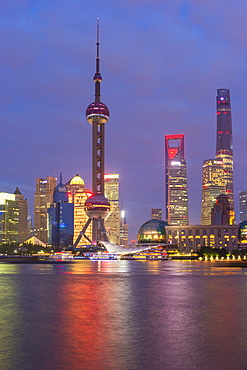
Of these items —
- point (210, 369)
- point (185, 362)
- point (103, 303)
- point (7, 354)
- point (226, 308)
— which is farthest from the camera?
point (103, 303)

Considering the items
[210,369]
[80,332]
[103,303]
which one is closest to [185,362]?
[210,369]

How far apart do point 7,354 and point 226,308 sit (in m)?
23.0

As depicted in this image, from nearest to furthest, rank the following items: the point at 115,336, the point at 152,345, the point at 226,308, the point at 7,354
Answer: the point at 7,354 < the point at 152,345 < the point at 115,336 < the point at 226,308

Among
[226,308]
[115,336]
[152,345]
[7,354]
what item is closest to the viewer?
[7,354]

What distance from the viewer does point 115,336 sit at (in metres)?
26.7

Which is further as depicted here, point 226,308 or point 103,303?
point 103,303

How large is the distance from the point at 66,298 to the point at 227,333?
2416cm

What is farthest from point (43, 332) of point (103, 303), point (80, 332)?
point (103, 303)

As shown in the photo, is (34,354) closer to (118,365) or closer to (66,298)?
(118,365)

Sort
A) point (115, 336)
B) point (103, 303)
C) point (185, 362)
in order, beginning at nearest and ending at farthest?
point (185, 362) → point (115, 336) → point (103, 303)

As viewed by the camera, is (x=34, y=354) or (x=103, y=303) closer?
(x=34, y=354)

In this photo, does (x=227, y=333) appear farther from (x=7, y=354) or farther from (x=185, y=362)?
(x=7, y=354)

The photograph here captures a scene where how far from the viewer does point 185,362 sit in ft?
66.8

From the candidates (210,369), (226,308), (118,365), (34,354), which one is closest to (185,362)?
(210,369)
